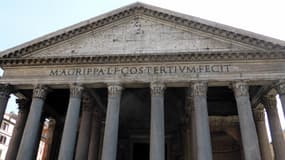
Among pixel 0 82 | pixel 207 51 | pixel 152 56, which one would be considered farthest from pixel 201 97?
pixel 0 82

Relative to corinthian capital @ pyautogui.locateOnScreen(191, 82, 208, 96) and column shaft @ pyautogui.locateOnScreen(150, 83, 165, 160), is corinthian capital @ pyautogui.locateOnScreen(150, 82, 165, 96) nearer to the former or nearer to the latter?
column shaft @ pyautogui.locateOnScreen(150, 83, 165, 160)

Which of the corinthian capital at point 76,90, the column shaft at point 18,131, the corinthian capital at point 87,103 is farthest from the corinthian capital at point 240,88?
the column shaft at point 18,131

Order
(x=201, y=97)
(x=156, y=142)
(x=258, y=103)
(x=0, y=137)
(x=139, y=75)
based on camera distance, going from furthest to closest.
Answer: (x=0, y=137)
(x=258, y=103)
(x=139, y=75)
(x=201, y=97)
(x=156, y=142)

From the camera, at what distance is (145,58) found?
34.1 ft

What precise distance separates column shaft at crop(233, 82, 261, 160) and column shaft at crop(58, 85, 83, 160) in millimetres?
6468

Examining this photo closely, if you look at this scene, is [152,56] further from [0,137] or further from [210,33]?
[0,137]

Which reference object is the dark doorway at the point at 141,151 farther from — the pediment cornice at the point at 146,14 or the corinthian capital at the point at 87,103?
the pediment cornice at the point at 146,14

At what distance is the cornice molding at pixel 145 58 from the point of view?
32.9 feet

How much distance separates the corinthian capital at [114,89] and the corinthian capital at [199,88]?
10.00 ft

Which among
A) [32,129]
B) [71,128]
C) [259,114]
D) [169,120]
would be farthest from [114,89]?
[259,114]

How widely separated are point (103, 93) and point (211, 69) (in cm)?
621

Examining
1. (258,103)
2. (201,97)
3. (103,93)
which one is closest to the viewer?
(201,97)

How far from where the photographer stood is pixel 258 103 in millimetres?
12430

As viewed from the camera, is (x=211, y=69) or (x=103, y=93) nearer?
(x=211, y=69)
